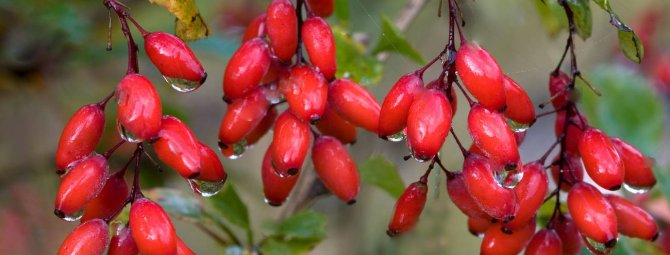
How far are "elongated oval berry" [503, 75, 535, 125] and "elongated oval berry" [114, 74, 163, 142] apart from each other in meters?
0.29

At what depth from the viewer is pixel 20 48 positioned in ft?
5.80

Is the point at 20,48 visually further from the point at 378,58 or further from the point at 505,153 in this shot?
the point at 505,153

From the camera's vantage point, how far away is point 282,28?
820 millimetres

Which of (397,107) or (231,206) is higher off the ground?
(397,107)

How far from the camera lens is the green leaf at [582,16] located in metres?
0.90

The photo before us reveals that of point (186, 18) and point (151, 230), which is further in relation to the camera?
point (186, 18)

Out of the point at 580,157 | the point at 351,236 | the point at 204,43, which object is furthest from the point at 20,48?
the point at 580,157

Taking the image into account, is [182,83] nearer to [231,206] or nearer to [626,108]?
[231,206]

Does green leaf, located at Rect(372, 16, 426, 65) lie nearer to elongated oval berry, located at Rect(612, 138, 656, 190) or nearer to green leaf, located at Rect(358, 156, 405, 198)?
green leaf, located at Rect(358, 156, 405, 198)

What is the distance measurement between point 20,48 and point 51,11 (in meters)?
0.20

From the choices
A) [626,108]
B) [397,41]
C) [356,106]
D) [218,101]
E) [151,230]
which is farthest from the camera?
[218,101]

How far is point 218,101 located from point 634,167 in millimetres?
1787

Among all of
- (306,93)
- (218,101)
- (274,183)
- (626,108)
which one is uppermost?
(306,93)

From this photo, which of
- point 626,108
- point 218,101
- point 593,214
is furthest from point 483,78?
point 218,101
